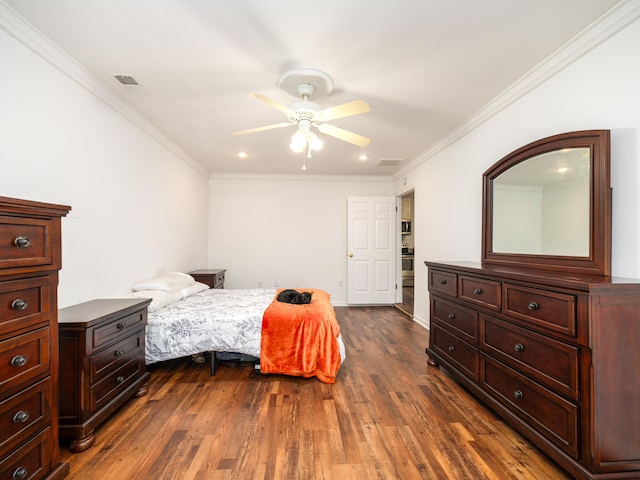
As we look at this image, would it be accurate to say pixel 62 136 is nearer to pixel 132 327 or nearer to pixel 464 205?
pixel 132 327

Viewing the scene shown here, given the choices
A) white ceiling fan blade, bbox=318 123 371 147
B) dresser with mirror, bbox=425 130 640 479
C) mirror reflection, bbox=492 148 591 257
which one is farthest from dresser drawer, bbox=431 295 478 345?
white ceiling fan blade, bbox=318 123 371 147

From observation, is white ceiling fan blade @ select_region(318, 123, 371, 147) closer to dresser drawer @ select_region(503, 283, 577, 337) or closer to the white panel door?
dresser drawer @ select_region(503, 283, 577, 337)

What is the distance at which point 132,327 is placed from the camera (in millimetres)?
2227

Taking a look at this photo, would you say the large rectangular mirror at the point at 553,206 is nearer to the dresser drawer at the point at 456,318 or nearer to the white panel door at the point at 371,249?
the dresser drawer at the point at 456,318

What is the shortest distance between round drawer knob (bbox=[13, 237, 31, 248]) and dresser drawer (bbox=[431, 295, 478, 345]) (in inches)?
108

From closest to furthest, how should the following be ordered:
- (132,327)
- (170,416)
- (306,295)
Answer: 1. (170,416)
2. (132,327)
3. (306,295)

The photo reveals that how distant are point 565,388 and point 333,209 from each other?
466 cm

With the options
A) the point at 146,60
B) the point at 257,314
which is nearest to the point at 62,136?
the point at 146,60

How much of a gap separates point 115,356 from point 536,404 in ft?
8.88

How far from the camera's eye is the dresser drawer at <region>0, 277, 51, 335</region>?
4.01 ft

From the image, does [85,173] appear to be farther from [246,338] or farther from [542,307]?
[542,307]

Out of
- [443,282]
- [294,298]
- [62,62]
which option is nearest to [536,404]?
[443,282]

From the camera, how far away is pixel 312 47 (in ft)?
6.57

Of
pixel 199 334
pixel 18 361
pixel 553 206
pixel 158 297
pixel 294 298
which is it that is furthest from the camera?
pixel 294 298
